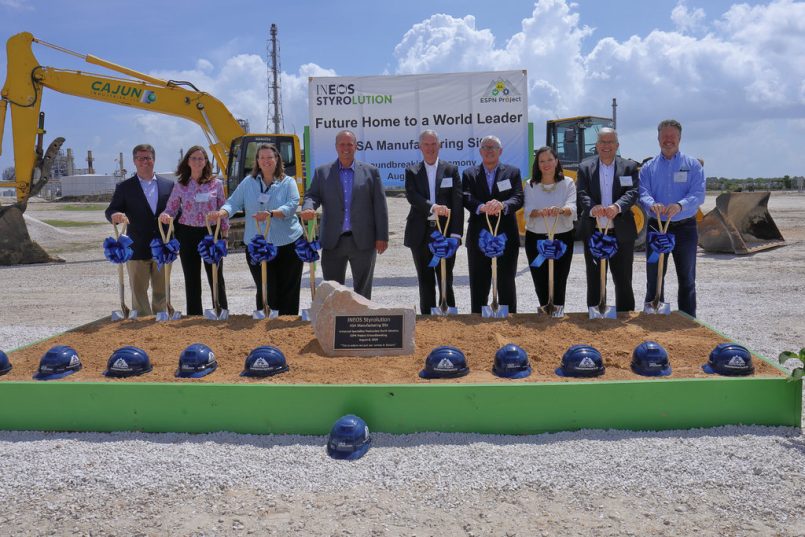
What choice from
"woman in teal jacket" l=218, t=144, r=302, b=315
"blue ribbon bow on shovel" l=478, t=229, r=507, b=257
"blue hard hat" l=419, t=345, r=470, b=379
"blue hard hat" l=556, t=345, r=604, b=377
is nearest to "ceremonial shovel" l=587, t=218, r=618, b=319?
"blue ribbon bow on shovel" l=478, t=229, r=507, b=257

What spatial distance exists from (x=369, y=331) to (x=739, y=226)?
42.1 ft

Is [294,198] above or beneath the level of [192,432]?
above

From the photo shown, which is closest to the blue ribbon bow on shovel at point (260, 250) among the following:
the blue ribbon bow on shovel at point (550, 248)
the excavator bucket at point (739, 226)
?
the blue ribbon bow on shovel at point (550, 248)

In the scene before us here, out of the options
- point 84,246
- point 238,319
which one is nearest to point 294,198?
point 238,319

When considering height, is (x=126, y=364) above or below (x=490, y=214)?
below

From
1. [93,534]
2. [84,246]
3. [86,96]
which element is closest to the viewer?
[93,534]

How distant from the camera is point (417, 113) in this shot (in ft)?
40.2

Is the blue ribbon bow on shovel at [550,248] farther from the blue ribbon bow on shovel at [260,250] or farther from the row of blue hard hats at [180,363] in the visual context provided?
the row of blue hard hats at [180,363]

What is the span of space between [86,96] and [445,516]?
1663cm

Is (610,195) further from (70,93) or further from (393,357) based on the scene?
A: (70,93)

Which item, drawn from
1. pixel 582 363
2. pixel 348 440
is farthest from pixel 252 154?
pixel 348 440

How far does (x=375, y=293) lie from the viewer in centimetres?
1020

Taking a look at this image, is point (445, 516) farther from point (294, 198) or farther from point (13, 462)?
point (294, 198)

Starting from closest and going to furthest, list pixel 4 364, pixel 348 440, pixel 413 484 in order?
pixel 413 484 → pixel 348 440 → pixel 4 364
